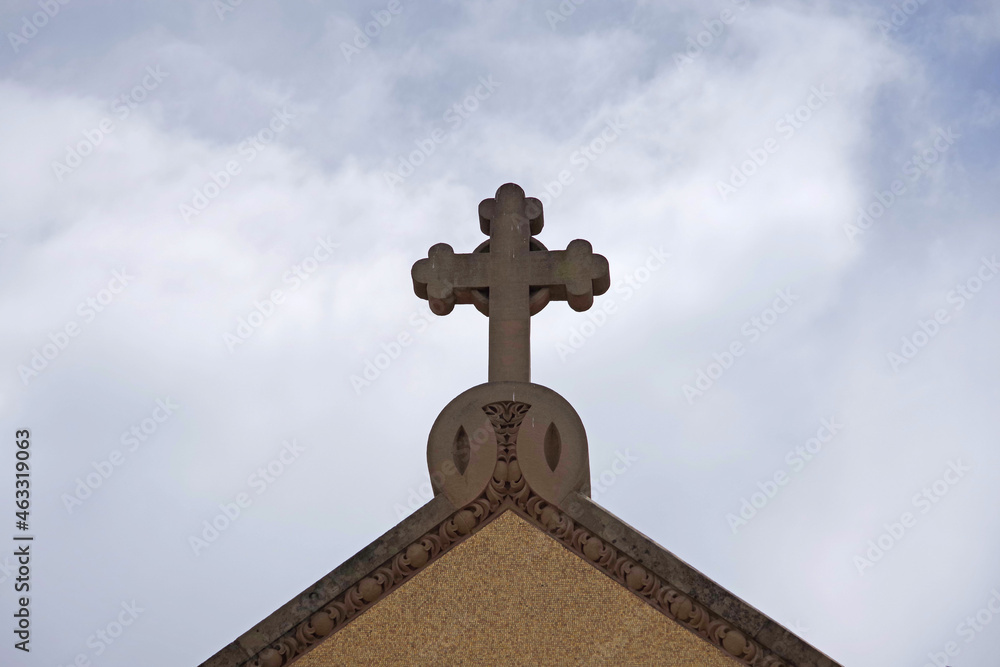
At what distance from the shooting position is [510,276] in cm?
770

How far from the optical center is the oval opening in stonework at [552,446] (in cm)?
700

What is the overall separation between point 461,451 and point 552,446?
0.59 metres

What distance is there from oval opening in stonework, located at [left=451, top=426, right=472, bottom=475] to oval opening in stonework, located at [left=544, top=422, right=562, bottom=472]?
0.50 metres

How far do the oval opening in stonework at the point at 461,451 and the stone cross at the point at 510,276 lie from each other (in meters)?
0.69

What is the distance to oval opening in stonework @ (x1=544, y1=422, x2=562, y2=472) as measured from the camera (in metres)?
7.00

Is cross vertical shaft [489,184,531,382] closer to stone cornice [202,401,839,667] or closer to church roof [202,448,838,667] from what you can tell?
stone cornice [202,401,839,667]

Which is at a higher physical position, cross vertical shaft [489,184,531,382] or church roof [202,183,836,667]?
cross vertical shaft [489,184,531,382]

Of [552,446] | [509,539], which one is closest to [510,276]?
[552,446]

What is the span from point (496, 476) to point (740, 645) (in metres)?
1.77

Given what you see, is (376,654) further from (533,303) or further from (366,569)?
(533,303)

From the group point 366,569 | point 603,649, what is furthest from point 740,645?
point 366,569

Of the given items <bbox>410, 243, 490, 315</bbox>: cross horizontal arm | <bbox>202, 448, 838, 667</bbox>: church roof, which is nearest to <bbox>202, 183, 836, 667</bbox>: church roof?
<bbox>202, 448, 838, 667</bbox>: church roof

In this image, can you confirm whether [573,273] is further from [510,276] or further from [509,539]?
[509,539]

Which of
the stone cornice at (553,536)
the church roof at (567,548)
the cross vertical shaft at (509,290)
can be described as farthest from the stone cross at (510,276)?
the church roof at (567,548)
